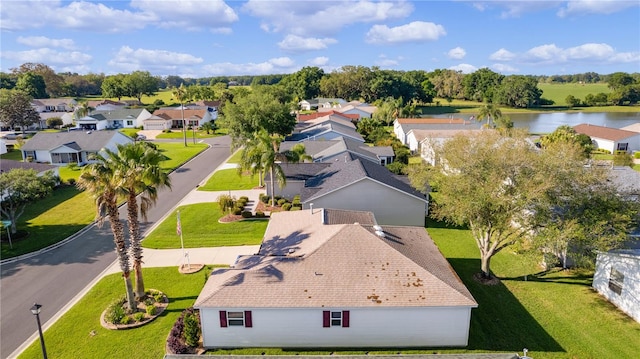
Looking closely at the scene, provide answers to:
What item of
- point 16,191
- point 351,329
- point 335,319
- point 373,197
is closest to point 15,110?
point 16,191

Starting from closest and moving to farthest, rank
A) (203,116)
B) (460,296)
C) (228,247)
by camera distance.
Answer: (460,296) → (228,247) → (203,116)

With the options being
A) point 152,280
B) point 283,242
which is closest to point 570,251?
point 283,242

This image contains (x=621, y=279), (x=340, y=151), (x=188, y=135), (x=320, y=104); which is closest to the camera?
(x=621, y=279)

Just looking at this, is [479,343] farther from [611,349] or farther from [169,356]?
[169,356]

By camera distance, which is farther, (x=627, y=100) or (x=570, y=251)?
(x=627, y=100)

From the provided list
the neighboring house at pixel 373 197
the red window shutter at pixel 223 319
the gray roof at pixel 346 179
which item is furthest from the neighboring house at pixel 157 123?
the red window shutter at pixel 223 319

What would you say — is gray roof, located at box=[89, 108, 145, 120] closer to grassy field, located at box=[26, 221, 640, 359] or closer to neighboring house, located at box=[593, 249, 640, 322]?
grassy field, located at box=[26, 221, 640, 359]

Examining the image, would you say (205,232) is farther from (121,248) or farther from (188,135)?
(188,135)
